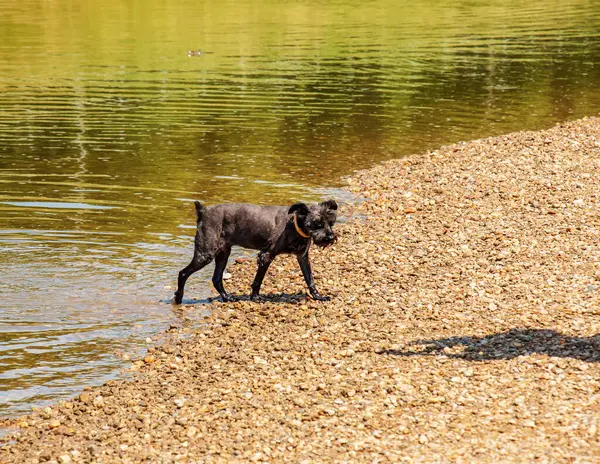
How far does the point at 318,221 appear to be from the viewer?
42.1 feet

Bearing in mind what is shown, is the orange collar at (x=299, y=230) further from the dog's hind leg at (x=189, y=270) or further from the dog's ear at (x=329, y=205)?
the dog's hind leg at (x=189, y=270)

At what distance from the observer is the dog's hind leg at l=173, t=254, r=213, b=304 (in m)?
13.5

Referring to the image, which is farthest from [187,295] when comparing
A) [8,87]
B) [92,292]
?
[8,87]

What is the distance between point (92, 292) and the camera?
563 inches

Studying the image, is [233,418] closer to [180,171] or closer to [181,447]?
[181,447]

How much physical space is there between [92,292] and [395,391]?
6.68m

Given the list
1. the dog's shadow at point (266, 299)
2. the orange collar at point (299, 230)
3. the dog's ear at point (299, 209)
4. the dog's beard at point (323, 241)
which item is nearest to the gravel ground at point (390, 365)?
the dog's shadow at point (266, 299)

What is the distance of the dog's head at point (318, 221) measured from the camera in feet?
42.0

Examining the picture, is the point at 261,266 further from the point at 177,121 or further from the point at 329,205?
the point at 177,121

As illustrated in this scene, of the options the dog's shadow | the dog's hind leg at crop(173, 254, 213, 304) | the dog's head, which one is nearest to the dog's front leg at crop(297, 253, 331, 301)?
the dog's shadow

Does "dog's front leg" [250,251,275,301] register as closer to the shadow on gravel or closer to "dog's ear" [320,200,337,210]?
"dog's ear" [320,200,337,210]

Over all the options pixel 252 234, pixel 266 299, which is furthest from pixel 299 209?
pixel 266 299

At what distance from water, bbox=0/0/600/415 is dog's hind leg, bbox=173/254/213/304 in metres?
0.26

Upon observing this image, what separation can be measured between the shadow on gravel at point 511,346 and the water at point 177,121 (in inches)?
163
